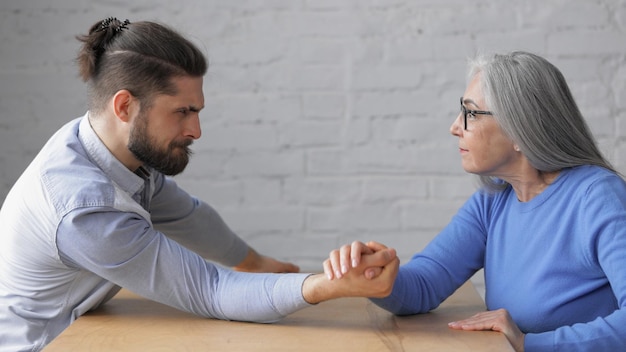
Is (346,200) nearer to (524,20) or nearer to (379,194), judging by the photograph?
(379,194)

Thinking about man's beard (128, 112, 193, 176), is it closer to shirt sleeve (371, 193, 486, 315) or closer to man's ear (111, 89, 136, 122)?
man's ear (111, 89, 136, 122)

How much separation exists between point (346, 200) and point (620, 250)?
145cm

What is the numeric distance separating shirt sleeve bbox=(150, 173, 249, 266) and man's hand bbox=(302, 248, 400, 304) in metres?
0.66

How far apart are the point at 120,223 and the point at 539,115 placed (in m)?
0.84

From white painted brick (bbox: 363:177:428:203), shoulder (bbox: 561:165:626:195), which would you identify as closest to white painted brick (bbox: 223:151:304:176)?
white painted brick (bbox: 363:177:428:203)

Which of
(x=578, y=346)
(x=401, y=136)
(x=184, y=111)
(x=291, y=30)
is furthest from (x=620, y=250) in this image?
(x=291, y=30)

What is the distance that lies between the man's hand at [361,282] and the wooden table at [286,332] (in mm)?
65

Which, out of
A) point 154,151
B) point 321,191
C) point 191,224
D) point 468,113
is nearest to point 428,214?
point 321,191

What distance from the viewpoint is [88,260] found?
5.34ft

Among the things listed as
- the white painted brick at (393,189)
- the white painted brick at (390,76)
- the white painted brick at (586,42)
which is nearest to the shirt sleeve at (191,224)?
the white painted brick at (393,189)

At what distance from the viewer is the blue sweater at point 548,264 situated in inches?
62.2

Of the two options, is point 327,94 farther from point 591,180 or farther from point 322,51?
point 591,180

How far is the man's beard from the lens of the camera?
1.78m

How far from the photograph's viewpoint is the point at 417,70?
2.89 m
